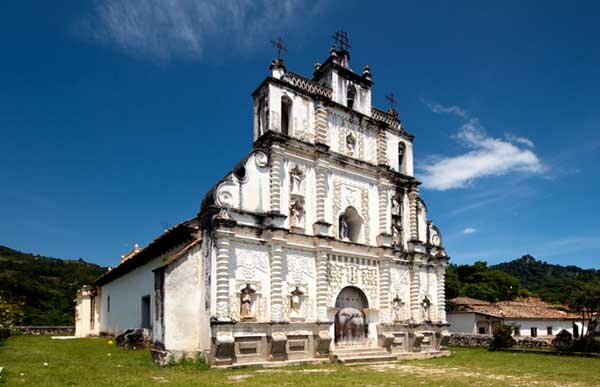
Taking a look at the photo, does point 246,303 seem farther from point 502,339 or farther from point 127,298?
point 502,339

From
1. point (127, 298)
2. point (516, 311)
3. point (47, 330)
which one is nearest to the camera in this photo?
point (127, 298)

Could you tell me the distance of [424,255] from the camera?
25547 mm

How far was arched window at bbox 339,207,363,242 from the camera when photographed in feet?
75.9

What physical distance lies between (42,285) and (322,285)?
47635 mm

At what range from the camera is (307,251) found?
20547 mm

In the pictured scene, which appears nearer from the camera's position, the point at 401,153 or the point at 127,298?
the point at 401,153

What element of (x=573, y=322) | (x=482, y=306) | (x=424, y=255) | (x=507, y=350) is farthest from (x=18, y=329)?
(x=573, y=322)

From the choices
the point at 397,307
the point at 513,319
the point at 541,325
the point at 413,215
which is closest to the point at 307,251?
the point at 397,307

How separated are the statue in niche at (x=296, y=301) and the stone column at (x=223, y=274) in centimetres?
313

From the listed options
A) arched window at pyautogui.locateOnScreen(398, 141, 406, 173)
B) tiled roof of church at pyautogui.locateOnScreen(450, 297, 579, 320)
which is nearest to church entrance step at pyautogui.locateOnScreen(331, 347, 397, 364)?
arched window at pyautogui.locateOnScreen(398, 141, 406, 173)

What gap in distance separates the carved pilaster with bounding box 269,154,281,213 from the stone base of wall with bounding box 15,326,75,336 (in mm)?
27959

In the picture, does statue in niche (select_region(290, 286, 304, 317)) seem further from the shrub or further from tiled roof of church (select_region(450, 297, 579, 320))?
tiled roof of church (select_region(450, 297, 579, 320))

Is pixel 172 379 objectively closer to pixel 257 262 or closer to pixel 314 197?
pixel 257 262

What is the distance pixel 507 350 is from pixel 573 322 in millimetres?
21398
